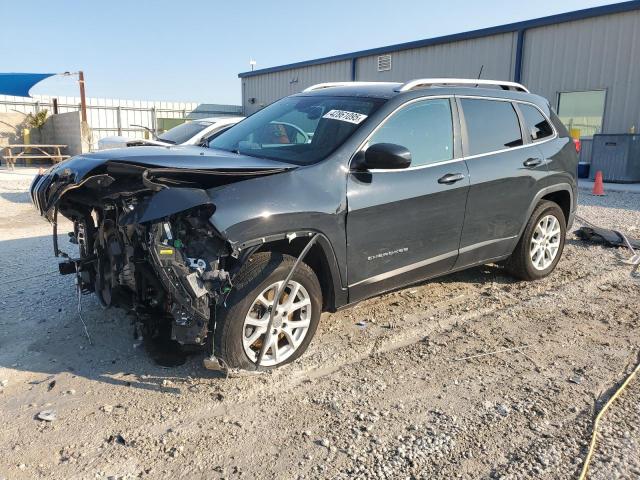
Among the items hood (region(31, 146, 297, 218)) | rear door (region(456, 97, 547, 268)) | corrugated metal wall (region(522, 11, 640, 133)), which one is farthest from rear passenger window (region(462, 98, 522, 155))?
corrugated metal wall (region(522, 11, 640, 133))

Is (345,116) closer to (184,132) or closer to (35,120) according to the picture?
(184,132)

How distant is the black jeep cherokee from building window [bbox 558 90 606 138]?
42.9ft

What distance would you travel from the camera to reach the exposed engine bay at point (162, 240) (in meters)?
3.01

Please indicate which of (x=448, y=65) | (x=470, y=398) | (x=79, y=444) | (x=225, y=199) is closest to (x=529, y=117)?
(x=470, y=398)

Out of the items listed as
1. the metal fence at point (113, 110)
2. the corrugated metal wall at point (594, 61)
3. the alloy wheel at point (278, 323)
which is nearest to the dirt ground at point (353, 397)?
the alloy wheel at point (278, 323)

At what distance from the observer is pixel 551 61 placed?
16.9m

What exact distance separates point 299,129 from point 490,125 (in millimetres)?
1744

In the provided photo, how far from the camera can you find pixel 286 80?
90.3 feet

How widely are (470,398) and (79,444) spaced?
2212mm

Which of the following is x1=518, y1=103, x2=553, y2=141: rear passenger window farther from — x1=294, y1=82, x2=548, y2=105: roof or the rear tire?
the rear tire

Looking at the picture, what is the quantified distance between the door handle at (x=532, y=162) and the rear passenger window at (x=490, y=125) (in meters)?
0.18

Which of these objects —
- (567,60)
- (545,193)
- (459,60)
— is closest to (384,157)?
(545,193)

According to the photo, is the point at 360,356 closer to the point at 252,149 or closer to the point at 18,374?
the point at 252,149

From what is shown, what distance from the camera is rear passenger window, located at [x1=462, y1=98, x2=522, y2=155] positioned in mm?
4523
